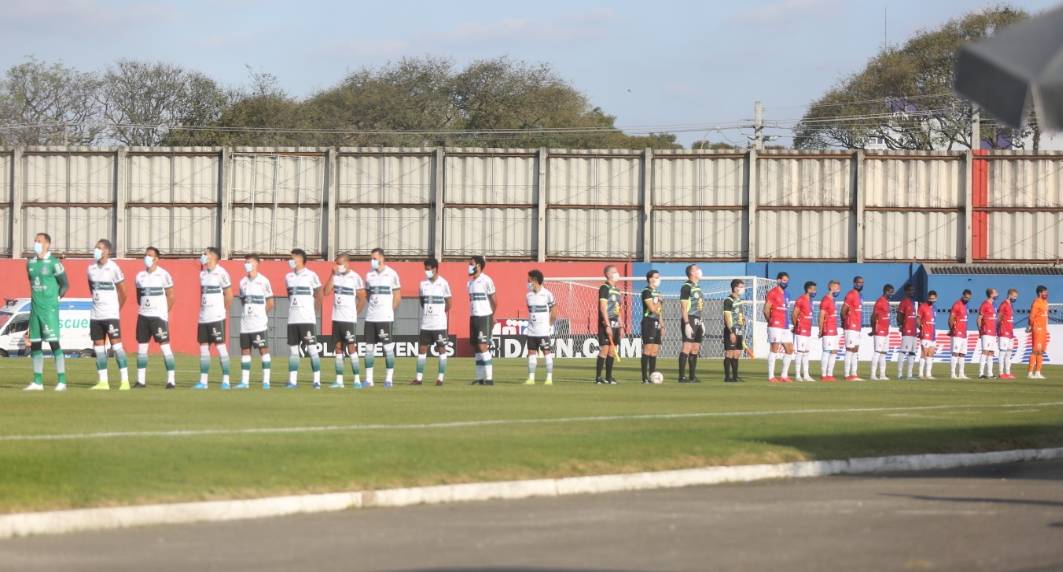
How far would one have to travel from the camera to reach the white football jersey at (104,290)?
24281 millimetres

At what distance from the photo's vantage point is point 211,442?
48.2 feet

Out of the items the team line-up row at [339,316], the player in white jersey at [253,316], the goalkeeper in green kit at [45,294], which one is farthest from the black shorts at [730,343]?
the goalkeeper in green kit at [45,294]

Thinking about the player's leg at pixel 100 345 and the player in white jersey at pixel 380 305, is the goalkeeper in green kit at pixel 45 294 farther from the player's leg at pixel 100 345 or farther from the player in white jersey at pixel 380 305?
the player in white jersey at pixel 380 305

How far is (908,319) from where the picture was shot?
3675cm

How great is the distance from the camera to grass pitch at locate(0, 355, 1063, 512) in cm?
1257

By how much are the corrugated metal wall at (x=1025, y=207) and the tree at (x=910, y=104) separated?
17.1 m

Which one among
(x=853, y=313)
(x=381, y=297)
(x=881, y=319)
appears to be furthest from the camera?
(x=881, y=319)

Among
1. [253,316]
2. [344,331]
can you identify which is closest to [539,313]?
[344,331]

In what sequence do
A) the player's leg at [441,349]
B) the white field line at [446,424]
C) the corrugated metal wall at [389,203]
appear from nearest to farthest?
the white field line at [446,424] → the player's leg at [441,349] → the corrugated metal wall at [389,203]

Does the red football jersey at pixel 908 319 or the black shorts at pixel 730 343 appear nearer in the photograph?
the black shorts at pixel 730 343

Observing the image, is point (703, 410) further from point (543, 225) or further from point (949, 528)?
point (543, 225)

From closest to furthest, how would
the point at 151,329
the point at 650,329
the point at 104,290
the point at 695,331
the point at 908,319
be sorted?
the point at 104,290
the point at 151,329
the point at 650,329
the point at 695,331
the point at 908,319

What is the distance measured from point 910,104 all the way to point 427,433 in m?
75.7

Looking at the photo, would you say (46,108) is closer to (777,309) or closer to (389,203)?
(389,203)
